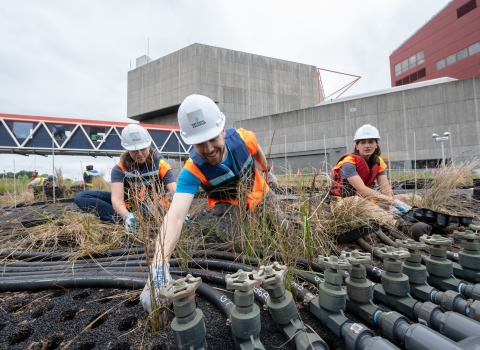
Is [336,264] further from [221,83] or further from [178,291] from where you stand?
[221,83]

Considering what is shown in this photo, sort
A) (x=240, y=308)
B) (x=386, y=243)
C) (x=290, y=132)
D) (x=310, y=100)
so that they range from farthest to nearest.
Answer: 1. (x=310, y=100)
2. (x=290, y=132)
3. (x=386, y=243)
4. (x=240, y=308)

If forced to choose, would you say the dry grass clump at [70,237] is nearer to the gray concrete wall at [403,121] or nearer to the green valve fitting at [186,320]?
the green valve fitting at [186,320]

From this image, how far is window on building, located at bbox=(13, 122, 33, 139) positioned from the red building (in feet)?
102

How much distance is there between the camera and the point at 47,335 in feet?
3.50

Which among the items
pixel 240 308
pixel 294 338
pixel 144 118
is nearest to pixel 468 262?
pixel 294 338

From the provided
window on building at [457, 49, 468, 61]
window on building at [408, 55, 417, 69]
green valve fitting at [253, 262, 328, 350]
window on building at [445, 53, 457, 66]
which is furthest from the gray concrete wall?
green valve fitting at [253, 262, 328, 350]

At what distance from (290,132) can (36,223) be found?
20.6 meters

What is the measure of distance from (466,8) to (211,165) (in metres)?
29.0

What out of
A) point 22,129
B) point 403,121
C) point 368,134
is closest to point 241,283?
point 368,134

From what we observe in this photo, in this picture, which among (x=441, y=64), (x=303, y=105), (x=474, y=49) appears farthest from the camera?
(x=303, y=105)

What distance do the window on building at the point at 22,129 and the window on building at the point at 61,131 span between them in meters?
1.09

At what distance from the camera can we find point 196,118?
5.65 feet

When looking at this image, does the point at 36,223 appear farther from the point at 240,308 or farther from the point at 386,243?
the point at 386,243

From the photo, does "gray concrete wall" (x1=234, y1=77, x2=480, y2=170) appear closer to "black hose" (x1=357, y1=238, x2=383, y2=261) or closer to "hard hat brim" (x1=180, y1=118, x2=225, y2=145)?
"black hose" (x1=357, y1=238, x2=383, y2=261)
